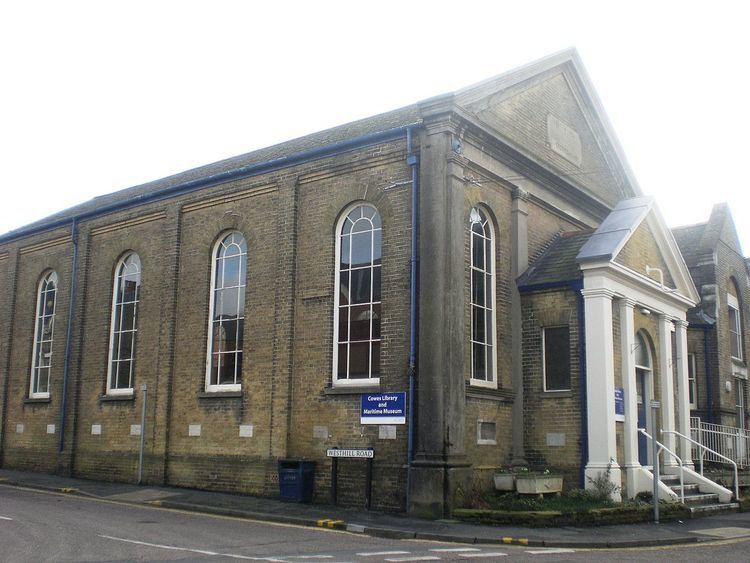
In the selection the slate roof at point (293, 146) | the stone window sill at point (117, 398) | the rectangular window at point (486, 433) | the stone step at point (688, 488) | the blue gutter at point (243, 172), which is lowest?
the stone step at point (688, 488)

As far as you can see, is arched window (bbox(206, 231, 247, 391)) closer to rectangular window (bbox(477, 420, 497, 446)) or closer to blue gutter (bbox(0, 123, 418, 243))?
blue gutter (bbox(0, 123, 418, 243))

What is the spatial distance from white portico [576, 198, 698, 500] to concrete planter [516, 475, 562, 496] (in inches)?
41.1

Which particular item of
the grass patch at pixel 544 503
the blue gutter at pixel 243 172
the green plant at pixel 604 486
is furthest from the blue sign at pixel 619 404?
the blue gutter at pixel 243 172

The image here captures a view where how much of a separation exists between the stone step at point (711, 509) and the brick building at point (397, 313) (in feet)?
3.51

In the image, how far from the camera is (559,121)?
21.8 m

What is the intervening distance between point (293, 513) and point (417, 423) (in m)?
2.81

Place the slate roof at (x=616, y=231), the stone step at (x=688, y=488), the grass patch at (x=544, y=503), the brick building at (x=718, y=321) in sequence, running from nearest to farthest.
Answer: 1. the grass patch at (x=544, y=503)
2. the slate roof at (x=616, y=231)
3. the stone step at (x=688, y=488)
4. the brick building at (x=718, y=321)

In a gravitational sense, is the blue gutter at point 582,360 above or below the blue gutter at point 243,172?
below

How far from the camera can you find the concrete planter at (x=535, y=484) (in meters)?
15.6

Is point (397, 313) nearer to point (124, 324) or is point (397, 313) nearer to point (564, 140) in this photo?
point (564, 140)

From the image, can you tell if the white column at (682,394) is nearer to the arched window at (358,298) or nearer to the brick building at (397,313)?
the brick building at (397,313)

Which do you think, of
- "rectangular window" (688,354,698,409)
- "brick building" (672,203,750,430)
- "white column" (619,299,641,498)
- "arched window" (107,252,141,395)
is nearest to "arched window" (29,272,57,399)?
"arched window" (107,252,141,395)

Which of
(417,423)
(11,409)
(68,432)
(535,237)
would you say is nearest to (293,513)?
(417,423)

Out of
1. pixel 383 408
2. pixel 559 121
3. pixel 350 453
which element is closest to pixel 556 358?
pixel 383 408
